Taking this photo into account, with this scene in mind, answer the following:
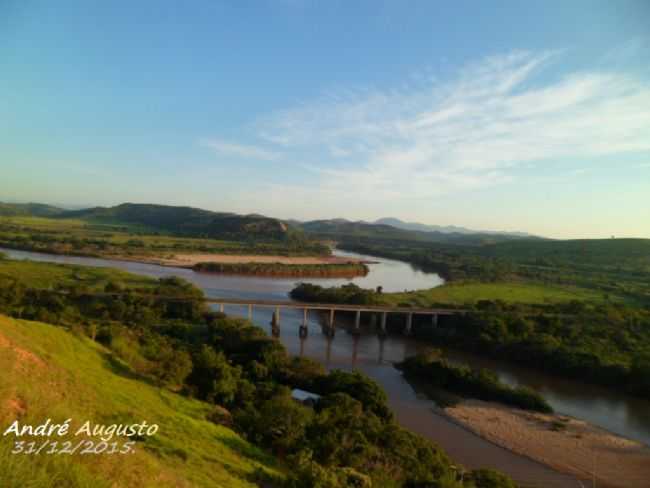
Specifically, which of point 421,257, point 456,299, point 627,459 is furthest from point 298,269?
point 627,459

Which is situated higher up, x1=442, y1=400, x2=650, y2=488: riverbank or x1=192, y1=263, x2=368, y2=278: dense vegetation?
x1=192, y1=263, x2=368, y2=278: dense vegetation

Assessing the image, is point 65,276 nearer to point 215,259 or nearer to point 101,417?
point 215,259

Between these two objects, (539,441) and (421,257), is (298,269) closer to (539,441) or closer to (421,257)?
(421,257)

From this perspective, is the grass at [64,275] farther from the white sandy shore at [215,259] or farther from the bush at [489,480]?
the bush at [489,480]

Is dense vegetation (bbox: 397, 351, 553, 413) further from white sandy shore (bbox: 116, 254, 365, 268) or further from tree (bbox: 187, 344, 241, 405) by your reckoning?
white sandy shore (bbox: 116, 254, 365, 268)

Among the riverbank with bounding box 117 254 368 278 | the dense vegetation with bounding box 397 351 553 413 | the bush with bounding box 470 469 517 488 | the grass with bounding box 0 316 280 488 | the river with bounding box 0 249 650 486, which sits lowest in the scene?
the river with bounding box 0 249 650 486

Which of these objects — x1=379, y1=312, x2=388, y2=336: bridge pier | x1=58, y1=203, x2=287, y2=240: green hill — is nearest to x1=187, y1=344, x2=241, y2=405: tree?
x1=379, y1=312, x2=388, y2=336: bridge pier

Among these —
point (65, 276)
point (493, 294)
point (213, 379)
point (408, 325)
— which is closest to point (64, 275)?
Answer: point (65, 276)
